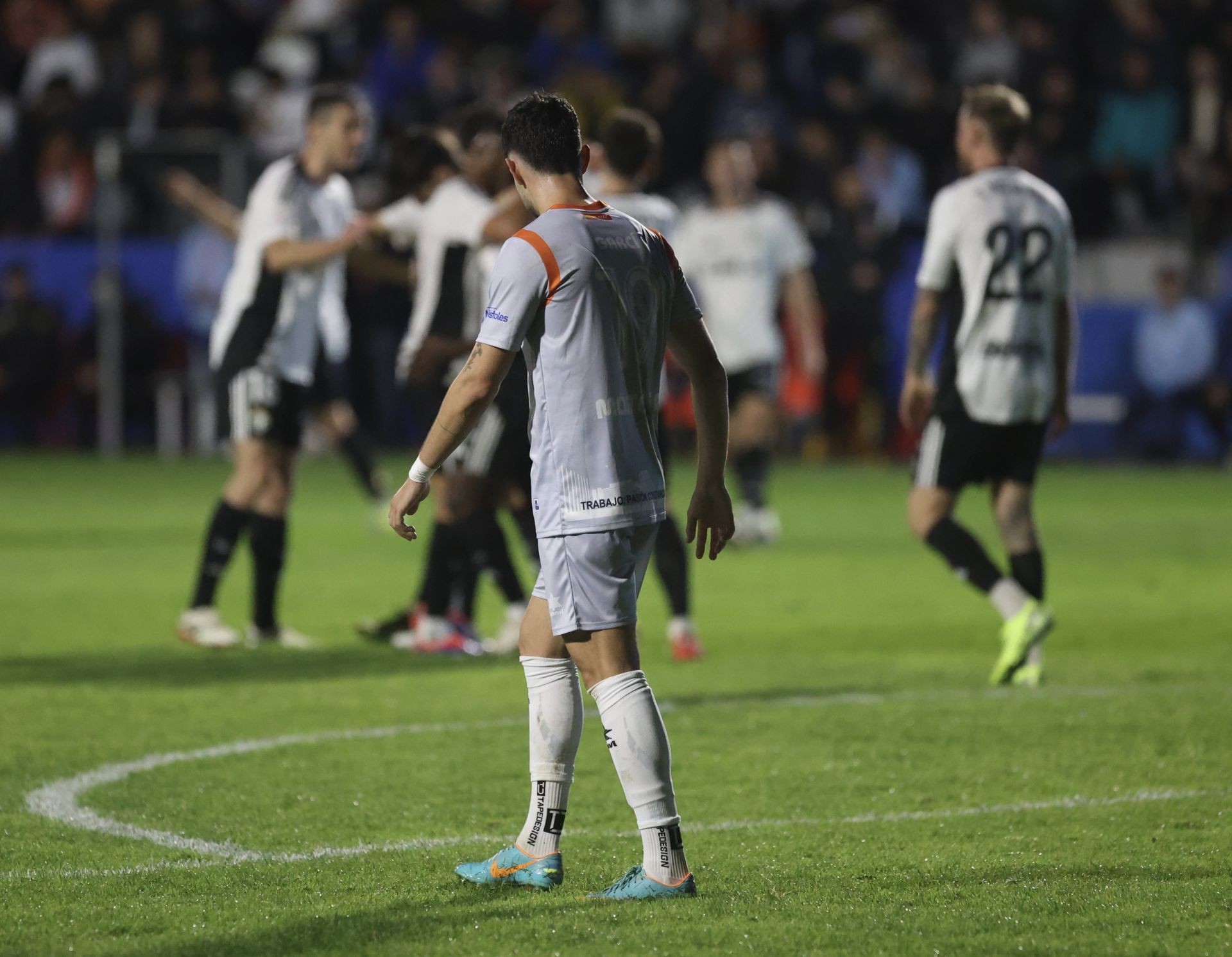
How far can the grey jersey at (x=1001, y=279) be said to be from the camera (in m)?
7.95

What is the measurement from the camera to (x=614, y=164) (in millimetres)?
8414

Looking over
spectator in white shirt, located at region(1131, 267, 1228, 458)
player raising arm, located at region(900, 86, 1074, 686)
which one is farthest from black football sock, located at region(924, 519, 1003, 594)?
spectator in white shirt, located at region(1131, 267, 1228, 458)

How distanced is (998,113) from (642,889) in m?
4.53

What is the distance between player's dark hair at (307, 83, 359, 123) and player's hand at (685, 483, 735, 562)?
4539 mm

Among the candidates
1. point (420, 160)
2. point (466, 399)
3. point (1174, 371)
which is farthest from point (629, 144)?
point (1174, 371)

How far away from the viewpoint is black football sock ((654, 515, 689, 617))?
838 centimetres

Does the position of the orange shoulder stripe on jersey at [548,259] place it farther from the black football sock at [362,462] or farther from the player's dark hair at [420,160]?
the black football sock at [362,462]

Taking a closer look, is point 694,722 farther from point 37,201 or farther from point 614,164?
point 37,201

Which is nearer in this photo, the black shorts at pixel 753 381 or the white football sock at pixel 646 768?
the white football sock at pixel 646 768

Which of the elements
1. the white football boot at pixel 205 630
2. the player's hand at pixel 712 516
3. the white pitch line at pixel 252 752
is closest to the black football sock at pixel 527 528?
the white pitch line at pixel 252 752

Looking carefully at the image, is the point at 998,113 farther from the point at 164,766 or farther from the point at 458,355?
the point at 164,766

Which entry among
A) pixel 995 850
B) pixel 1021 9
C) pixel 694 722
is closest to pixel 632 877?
pixel 995 850

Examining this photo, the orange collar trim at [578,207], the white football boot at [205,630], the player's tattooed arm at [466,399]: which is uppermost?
the orange collar trim at [578,207]

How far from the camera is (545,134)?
4508mm
